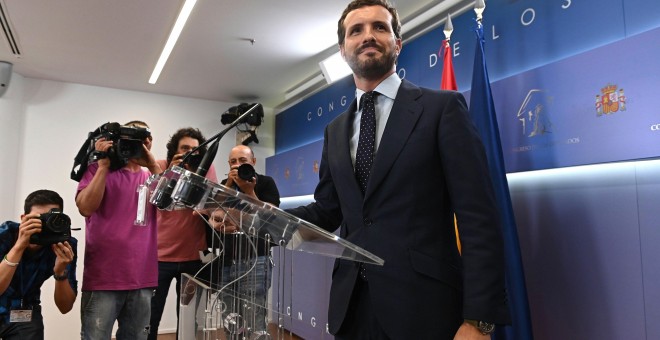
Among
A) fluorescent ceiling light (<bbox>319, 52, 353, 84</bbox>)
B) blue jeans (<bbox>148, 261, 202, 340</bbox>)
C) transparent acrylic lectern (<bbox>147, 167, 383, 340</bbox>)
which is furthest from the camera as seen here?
fluorescent ceiling light (<bbox>319, 52, 353, 84</bbox>)

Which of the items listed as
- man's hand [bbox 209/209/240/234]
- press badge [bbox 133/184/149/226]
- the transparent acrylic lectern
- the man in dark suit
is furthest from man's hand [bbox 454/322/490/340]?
press badge [bbox 133/184/149/226]

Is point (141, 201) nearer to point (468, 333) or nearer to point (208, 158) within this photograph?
point (208, 158)

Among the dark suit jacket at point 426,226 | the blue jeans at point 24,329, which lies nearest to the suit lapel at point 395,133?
the dark suit jacket at point 426,226

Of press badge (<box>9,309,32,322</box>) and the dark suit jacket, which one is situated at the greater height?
the dark suit jacket

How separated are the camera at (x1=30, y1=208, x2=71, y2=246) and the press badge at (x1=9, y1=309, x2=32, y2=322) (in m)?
0.37

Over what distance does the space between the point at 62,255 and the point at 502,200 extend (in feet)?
7.05

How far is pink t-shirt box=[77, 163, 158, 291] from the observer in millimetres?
2006

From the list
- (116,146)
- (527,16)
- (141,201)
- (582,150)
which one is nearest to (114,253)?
(116,146)

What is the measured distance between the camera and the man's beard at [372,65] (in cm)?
122

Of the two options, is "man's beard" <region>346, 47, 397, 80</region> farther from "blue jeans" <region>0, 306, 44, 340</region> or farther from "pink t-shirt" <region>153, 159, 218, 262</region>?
"blue jeans" <region>0, 306, 44, 340</region>

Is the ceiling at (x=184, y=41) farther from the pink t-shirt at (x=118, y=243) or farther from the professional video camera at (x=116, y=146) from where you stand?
the pink t-shirt at (x=118, y=243)

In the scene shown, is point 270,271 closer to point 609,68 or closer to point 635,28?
point 609,68

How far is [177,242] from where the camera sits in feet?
8.80

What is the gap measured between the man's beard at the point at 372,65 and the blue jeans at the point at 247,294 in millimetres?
585
